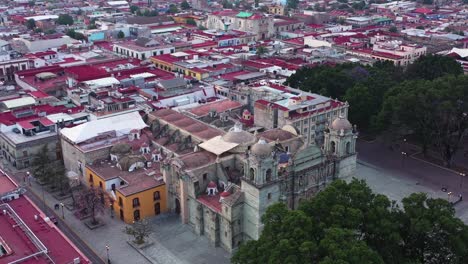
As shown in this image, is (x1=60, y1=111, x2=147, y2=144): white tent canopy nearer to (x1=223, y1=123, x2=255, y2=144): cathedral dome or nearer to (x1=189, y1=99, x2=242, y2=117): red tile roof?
(x1=189, y1=99, x2=242, y2=117): red tile roof

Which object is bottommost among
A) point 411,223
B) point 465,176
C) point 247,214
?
point 465,176

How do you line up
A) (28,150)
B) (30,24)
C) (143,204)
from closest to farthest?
(143,204)
(28,150)
(30,24)

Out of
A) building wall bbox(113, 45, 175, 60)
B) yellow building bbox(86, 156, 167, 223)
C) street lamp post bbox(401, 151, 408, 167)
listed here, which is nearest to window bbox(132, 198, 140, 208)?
yellow building bbox(86, 156, 167, 223)

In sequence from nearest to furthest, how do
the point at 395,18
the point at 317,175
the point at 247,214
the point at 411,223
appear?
the point at 411,223 → the point at 247,214 → the point at 317,175 → the point at 395,18

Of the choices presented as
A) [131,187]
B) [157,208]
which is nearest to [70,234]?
[131,187]

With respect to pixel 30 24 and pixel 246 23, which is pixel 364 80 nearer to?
pixel 246 23

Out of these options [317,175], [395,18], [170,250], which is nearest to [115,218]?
[170,250]

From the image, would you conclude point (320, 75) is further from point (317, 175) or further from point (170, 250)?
point (170, 250)
